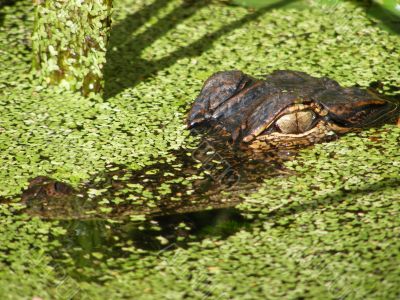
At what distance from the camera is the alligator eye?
16.6ft

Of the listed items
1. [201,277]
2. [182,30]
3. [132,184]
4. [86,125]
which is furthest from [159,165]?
Answer: [182,30]

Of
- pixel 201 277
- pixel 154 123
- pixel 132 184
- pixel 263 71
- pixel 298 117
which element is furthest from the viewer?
pixel 263 71

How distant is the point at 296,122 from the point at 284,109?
127mm

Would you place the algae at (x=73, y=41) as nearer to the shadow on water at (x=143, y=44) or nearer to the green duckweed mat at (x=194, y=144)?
the green duckweed mat at (x=194, y=144)

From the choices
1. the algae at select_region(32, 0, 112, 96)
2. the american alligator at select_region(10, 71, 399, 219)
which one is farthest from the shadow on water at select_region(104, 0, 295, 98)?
the american alligator at select_region(10, 71, 399, 219)

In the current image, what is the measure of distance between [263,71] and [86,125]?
140cm

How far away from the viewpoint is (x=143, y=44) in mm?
6527

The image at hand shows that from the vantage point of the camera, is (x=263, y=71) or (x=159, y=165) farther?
(x=263, y=71)

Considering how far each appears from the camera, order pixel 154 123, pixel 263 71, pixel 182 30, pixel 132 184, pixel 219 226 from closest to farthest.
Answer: pixel 219 226, pixel 132 184, pixel 154 123, pixel 263 71, pixel 182 30

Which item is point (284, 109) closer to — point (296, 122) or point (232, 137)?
point (296, 122)

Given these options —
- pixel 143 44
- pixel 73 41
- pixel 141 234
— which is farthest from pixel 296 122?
pixel 143 44

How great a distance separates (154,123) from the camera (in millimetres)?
5430

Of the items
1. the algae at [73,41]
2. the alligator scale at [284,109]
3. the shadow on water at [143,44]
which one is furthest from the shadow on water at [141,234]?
the shadow on water at [143,44]

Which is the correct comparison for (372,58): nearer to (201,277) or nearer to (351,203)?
(351,203)
